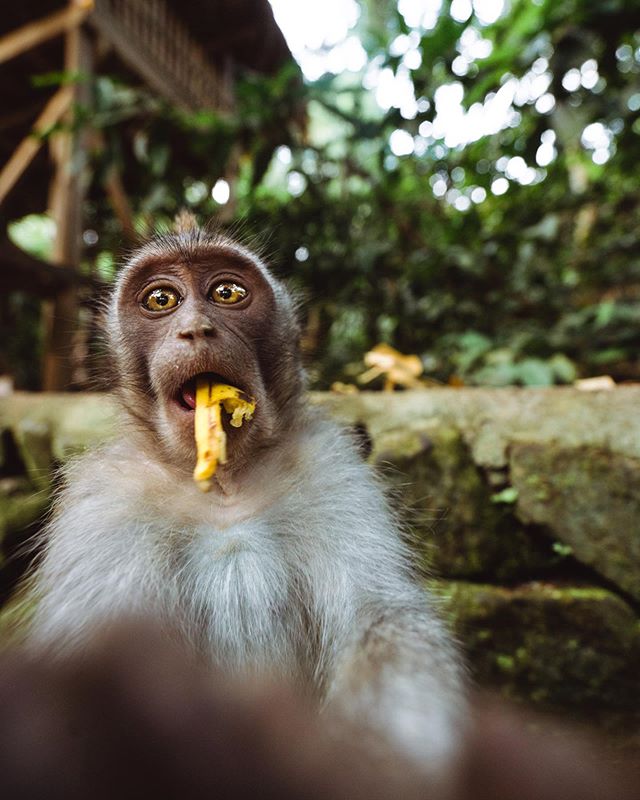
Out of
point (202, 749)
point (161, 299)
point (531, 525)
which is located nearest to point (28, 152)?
point (161, 299)

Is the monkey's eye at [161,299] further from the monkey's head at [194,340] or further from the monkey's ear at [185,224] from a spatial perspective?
the monkey's ear at [185,224]

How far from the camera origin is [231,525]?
221 cm

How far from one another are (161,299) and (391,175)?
12.4ft

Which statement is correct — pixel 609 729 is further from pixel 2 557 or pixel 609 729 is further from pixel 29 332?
pixel 29 332

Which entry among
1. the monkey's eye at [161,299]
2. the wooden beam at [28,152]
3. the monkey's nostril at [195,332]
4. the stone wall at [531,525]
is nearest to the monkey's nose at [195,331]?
the monkey's nostril at [195,332]

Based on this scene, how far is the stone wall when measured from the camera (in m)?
2.90

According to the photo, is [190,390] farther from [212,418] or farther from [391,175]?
[391,175]

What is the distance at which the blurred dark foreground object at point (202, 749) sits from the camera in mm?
1119

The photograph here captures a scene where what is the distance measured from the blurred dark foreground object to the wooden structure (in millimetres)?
3923

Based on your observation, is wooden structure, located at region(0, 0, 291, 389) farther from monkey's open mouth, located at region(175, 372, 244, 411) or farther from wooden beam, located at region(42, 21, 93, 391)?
monkey's open mouth, located at region(175, 372, 244, 411)

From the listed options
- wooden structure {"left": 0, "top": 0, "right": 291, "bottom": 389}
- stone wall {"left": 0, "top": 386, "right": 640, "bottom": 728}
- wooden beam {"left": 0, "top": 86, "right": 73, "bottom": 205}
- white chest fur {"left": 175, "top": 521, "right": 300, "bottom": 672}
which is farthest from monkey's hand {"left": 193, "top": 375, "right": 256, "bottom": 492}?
wooden beam {"left": 0, "top": 86, "right": 73, "bottom": 205}

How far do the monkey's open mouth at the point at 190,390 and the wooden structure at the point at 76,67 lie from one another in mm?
3038

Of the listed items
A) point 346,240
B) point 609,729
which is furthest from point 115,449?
point 346,240

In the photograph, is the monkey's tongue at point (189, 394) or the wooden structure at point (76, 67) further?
the wooden structure at point (76, 67)
